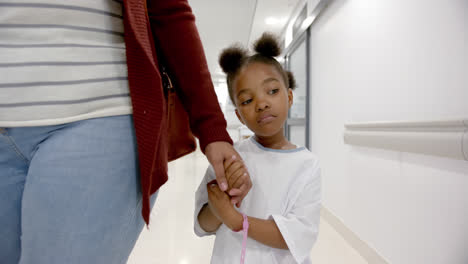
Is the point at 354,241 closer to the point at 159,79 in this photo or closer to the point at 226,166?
the point at 226,166

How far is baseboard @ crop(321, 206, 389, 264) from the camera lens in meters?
1.63

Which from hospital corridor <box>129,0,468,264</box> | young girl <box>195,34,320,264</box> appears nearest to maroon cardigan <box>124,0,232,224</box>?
young girl <box>195,34,320,264</box>

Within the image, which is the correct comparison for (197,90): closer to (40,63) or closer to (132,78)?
(132,78)

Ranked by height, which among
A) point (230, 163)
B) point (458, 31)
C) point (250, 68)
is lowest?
point (230, 163)

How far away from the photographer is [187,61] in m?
0.60

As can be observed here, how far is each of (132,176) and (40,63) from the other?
0.79 ft

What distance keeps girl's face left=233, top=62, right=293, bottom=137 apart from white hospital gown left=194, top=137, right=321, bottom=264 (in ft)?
0.28

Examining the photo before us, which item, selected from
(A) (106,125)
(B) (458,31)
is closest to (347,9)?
(B) (458,31)

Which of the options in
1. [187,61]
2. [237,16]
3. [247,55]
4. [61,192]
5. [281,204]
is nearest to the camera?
[61,192]

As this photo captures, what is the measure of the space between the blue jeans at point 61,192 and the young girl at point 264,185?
265 mm

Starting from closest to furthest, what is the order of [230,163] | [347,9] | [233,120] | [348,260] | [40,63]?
1. [40,63]
2. [230,163]
3. [348,260]
4. [347,9]
5. [233,120]

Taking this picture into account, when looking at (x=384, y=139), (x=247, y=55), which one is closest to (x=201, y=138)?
(x=247, y=55)

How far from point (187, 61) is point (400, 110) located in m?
1.38

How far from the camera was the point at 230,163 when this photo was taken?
0.60m
